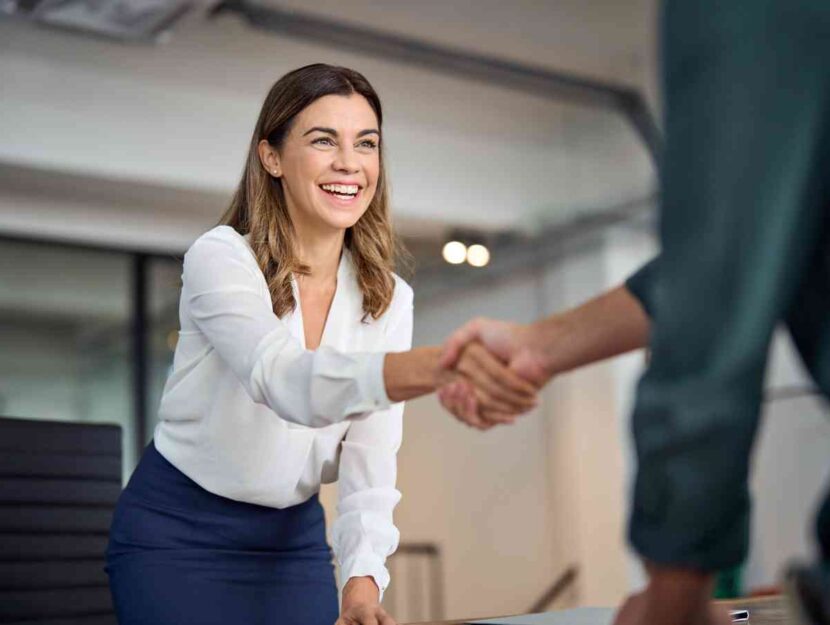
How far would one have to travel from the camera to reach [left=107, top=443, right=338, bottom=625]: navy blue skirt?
4.97 feet

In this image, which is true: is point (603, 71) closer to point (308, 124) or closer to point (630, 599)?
point (308, 124)

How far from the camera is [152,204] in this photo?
6.26m

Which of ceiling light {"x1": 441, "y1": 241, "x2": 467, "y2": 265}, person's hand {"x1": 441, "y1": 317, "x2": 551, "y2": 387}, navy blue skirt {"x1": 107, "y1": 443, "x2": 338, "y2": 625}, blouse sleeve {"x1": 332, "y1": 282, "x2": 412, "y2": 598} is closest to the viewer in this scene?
person's hand {"x1": 441, "y1": 317, "x2": 551, "y2": 387}

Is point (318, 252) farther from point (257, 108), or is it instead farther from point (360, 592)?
point (257, 108)

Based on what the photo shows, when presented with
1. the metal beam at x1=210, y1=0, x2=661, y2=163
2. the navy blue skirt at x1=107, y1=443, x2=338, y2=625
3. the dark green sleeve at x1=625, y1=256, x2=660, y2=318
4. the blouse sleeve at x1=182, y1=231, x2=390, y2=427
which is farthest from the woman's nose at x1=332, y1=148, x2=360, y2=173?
the metal beam at x1=210, y1=0, x2=661, y2=163

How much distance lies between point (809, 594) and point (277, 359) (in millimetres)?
787

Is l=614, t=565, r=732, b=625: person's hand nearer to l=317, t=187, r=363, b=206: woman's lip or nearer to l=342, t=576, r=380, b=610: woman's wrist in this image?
l=342, t=576, r=380, b=610: woman's wrist

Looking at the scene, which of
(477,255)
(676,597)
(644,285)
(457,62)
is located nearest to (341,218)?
(644,285)

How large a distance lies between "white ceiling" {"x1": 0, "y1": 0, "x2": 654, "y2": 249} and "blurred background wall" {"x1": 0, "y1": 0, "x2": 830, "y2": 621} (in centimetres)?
1

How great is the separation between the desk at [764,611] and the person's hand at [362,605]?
15 centimetres

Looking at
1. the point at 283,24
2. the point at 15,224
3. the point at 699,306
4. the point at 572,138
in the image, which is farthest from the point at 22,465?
the point at 572,138

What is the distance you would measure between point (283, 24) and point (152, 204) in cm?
185

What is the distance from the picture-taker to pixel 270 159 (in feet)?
5.93

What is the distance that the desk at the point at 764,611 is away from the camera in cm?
120
